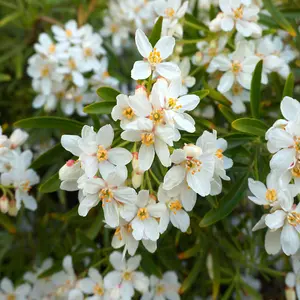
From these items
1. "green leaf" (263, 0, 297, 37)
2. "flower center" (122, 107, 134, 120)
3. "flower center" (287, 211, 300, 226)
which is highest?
"flower center" (122, 107, 134, 120)

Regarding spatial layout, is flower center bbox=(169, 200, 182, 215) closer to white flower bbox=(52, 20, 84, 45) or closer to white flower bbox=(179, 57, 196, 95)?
white flower bbox=(179, 57, 196, 95)

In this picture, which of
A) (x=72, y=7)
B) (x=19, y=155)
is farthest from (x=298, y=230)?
(x=72, y=7)

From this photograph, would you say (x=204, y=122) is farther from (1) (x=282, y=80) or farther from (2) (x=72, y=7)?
(2) (x=72, y=7)

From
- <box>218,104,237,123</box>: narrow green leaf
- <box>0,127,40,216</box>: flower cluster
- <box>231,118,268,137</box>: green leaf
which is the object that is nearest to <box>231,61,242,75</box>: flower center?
<box>218,104,237,123</box>: narrow green leaf

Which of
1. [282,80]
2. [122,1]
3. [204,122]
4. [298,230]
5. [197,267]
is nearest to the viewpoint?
[298,230]

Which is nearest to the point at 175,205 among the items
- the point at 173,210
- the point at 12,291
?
the point at 173,210

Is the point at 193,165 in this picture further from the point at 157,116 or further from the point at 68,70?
the point at 68,70
